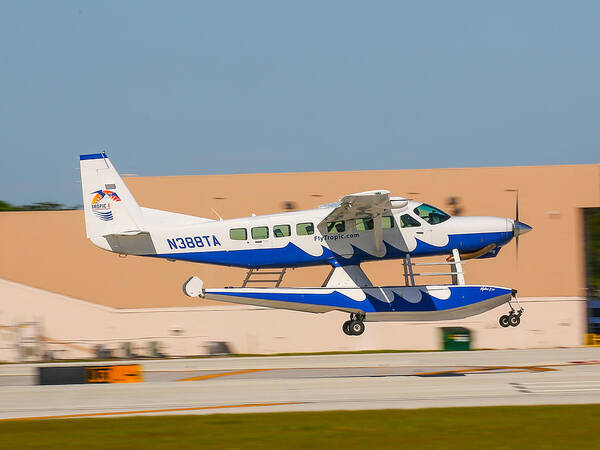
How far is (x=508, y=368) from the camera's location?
27594 millimetres

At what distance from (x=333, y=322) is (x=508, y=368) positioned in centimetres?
1508

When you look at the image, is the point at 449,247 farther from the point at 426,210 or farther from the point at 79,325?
the point at 79,325

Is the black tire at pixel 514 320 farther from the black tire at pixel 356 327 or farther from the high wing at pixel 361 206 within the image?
the high wing at pixel 361 206

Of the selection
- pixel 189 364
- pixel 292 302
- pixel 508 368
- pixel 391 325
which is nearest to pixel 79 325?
pixel 189 364

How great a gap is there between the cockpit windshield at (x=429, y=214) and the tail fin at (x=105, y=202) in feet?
29.2

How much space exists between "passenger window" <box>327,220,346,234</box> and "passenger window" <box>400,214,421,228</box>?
186 cm

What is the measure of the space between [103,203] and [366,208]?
833 cm

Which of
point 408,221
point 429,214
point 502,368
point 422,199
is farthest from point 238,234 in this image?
point 422,199

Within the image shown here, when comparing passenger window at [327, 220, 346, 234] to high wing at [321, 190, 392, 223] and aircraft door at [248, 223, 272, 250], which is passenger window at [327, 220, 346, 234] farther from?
aircraft door at [248, 223, 272, 250]

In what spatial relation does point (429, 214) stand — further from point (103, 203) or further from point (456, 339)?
point (456, 339)

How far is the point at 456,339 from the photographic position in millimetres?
40438

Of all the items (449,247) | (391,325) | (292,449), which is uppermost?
(449,247)

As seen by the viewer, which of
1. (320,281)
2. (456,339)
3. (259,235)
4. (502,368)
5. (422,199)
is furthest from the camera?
(320,281)

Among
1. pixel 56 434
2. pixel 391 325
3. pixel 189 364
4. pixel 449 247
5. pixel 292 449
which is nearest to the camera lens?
pixel 292 449
